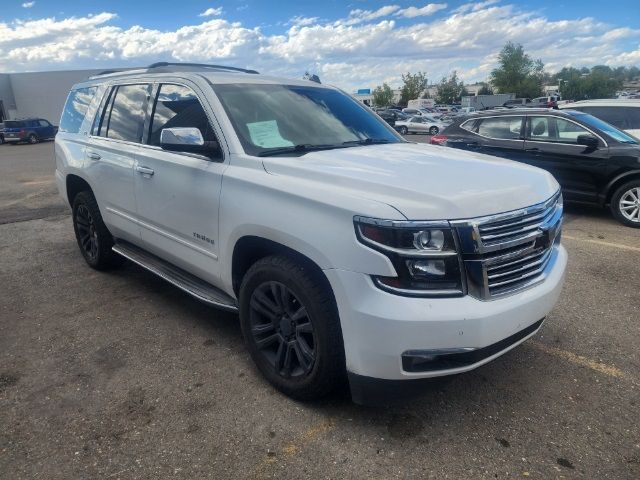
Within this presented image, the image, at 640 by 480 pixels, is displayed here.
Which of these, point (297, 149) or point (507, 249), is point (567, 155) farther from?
point (507, 249)

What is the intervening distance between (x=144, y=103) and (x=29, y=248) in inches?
135

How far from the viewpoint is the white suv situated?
2.32 metres

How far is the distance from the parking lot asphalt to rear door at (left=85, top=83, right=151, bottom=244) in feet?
2.64

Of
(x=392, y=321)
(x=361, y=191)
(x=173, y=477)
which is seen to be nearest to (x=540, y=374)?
(x=392, y=321)

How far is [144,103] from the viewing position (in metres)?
4.11

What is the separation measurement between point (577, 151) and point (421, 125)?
92.0 ft

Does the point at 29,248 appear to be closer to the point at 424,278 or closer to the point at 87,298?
the point at 87,298

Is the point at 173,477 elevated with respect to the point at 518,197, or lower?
lower

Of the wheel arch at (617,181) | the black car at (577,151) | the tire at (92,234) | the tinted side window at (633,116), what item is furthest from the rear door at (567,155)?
the tire at (92,234)

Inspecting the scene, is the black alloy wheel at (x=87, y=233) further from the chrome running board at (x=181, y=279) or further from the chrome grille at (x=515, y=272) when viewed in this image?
the chrome grille at (x=515, y=272)

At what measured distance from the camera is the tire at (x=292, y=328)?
2561 millimetres

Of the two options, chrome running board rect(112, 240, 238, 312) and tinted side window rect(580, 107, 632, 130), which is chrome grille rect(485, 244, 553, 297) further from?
tinted side window rect(580, 107, 632, 130)

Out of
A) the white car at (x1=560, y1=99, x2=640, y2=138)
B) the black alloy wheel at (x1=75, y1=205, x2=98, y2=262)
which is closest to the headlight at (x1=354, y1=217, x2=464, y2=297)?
the black alloy wheel at (x1=75, y1=205, x2=98, y2=262)

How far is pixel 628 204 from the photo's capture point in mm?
7152
